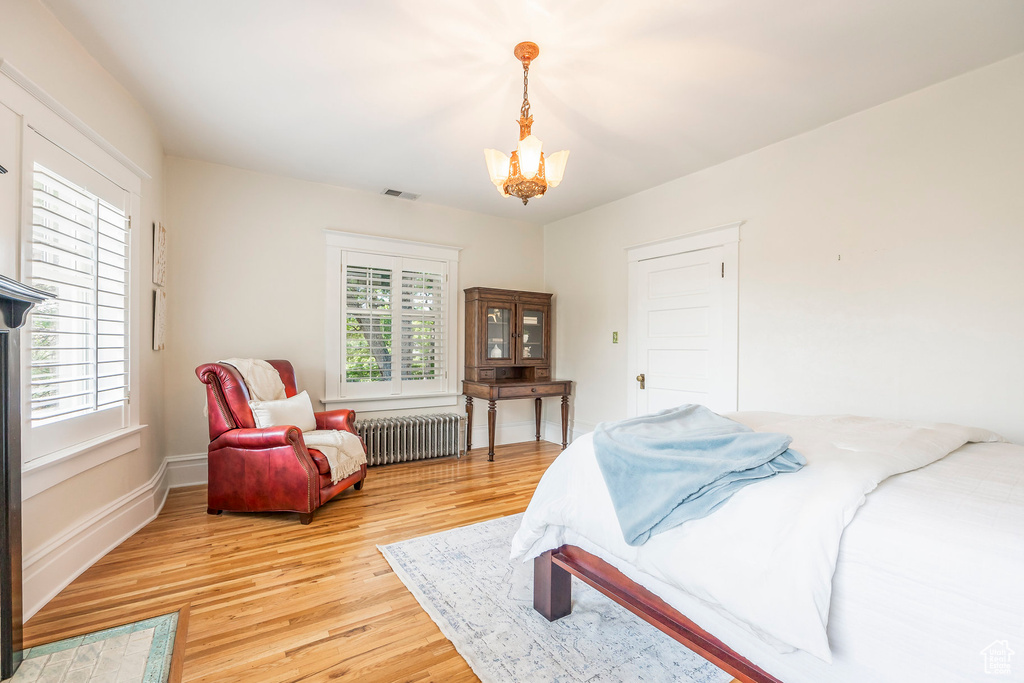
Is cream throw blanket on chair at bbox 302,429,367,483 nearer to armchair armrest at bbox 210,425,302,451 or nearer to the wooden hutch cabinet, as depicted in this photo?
armchair armrest at bbox 210,425,302,451

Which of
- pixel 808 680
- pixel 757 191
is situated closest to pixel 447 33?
pixel 757 191

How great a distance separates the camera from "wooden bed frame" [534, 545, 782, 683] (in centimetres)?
134

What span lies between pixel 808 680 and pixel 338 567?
6.92 feet

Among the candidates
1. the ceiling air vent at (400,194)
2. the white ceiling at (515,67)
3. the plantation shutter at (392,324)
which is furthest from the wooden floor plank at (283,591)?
the ceiling air vent at (400,194)

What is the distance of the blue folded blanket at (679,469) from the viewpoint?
1438mm

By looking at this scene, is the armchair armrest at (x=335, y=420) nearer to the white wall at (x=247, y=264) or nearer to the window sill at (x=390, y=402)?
the window sill at (x=390, y=402)

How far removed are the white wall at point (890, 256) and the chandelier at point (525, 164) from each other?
74.7 inches

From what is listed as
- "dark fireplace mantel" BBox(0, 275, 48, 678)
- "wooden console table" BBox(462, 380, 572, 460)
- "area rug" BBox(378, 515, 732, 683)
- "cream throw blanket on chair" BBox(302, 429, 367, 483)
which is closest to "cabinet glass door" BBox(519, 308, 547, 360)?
"wooden console table" BBox(462, 380, 572, 460)

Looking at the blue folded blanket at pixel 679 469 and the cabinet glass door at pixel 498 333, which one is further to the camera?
the cabinet glass door at pixel 498 333

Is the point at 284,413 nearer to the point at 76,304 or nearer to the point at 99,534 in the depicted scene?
the point at 99,534

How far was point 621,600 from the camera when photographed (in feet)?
5.52

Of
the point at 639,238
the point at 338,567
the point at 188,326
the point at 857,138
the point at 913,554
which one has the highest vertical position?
the point at 857,138

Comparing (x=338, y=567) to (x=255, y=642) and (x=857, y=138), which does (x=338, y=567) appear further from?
(x=857, y=138)

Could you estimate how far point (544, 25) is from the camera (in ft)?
7.11
